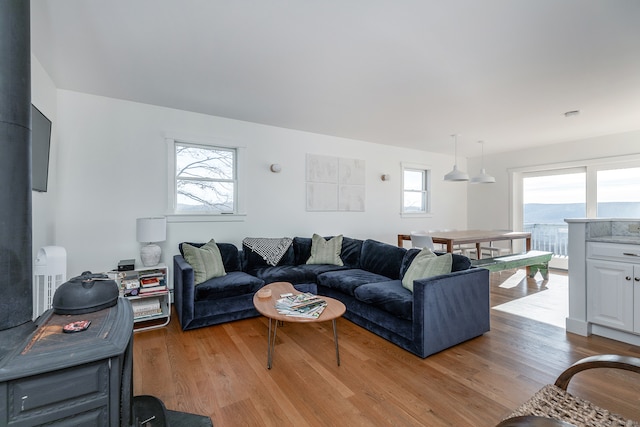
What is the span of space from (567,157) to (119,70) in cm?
722

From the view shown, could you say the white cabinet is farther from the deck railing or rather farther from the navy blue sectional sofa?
the deck railing

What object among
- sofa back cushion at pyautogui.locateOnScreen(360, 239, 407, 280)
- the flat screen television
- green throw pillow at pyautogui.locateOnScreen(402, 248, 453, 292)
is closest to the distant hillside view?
sofa back cushion at pyautogui.locateOnScreen(360, 239, 407, 280)

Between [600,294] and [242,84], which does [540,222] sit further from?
[242,84]

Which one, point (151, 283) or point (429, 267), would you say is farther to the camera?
point (151, 283)

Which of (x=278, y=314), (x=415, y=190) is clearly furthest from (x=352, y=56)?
(x=415, y=190)

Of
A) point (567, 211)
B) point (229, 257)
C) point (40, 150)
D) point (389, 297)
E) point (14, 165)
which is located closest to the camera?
point (14, 165)

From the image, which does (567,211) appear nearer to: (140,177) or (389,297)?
(389,297)

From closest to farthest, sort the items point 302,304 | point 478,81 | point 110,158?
point 302,304, point 478,81, point 110,158

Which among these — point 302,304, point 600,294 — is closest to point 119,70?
point 302,304

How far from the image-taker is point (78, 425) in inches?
40.9

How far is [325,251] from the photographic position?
407cm

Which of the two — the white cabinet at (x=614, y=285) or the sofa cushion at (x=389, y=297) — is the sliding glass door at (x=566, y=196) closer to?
the white cabinet at (x=614, y=285)

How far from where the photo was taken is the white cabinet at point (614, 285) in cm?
246

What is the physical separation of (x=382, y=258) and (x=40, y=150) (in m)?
3.42
